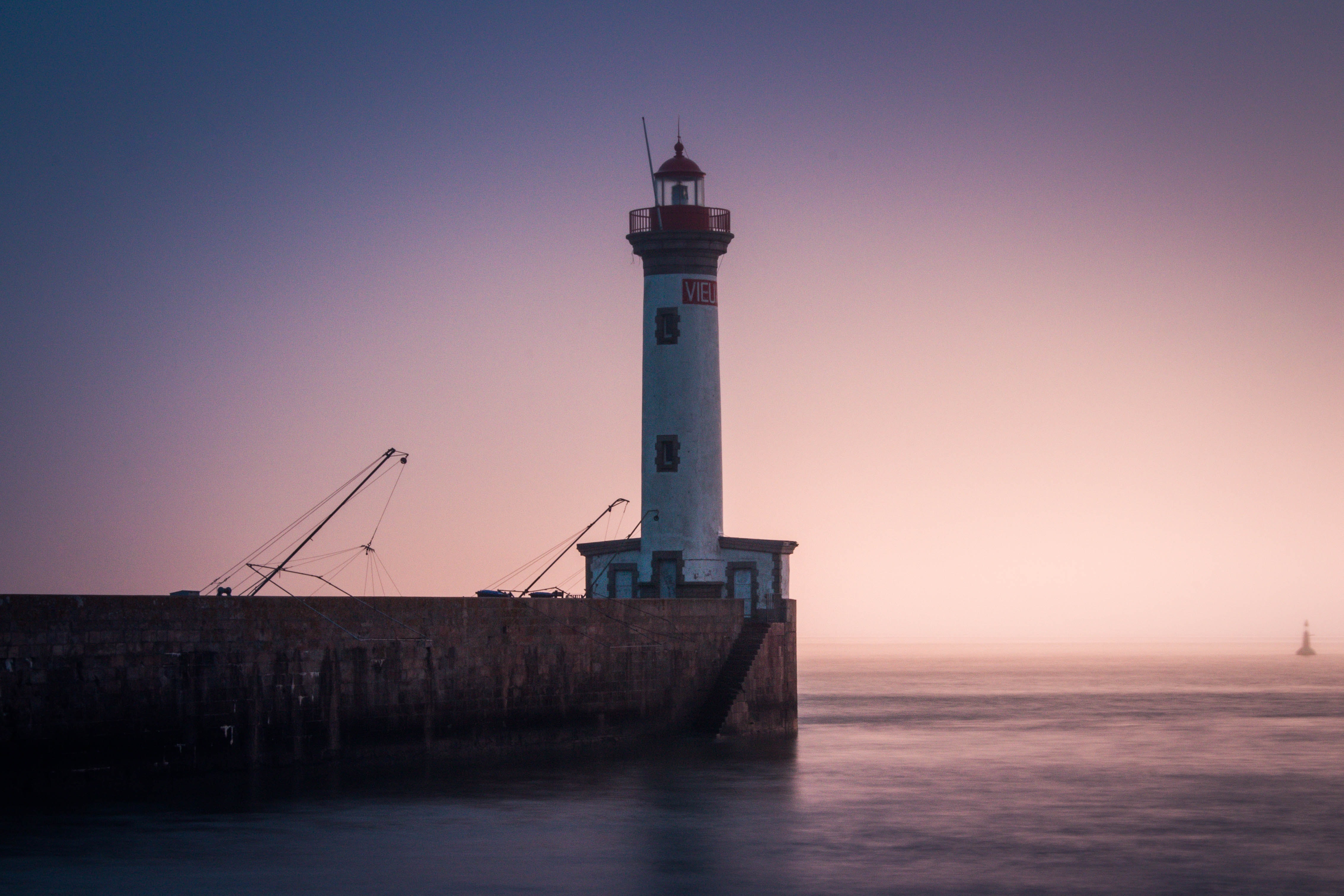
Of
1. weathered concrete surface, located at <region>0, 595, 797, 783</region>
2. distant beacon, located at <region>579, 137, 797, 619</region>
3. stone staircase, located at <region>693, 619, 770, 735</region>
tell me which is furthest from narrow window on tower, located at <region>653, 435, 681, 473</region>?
stone staircase, located at <region>693, 619, 770, 735</region>

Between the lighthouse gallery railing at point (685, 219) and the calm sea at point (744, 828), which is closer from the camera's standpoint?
the calm sea at point (744, 828)

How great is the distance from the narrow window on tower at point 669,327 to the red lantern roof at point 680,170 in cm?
363

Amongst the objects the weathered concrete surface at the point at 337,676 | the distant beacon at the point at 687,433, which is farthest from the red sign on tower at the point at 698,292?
the weathered concrete surface at the point at 337,676

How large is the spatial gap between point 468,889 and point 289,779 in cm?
769

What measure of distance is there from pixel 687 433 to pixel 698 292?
11.1 feet

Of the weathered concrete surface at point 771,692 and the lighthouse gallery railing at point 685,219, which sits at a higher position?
the lighthouse gallery railing at point 685,219

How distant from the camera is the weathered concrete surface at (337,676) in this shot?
75.3ft

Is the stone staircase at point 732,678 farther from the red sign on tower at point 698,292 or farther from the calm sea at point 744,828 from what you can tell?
the red sign on tower at point 698,292

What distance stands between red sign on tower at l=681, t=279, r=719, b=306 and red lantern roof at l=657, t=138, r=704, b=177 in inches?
115

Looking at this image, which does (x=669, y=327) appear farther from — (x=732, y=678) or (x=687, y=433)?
(x=732, y=678)

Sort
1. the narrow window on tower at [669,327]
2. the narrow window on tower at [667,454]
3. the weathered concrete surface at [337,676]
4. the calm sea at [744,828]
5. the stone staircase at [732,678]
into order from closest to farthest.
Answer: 1. the calm sea at [744,828]
2. the weathered concrete surface at [337,676]
3. the stone staircase at [732,678]
4. the narrow window on tower at [669,327]
5. the narrow window on tower at [667,454]

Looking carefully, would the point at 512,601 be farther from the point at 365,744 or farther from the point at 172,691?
the point at 172,691

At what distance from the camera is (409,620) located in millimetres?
28875

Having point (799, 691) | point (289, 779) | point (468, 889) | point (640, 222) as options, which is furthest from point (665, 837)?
point (799, 691)
